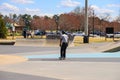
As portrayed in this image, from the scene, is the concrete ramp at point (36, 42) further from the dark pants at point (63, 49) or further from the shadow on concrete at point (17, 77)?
the shadow on concrete at point (17, 77)

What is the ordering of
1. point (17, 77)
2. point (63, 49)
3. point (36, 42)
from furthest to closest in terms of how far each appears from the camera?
point (36, 42)
point (63, 49)
point (17, 77)

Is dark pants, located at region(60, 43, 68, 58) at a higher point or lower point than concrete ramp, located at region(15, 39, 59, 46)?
higher

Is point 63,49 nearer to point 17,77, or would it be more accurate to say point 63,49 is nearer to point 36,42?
point 17,77

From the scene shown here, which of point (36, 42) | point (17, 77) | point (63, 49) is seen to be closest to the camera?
point (17, 77)

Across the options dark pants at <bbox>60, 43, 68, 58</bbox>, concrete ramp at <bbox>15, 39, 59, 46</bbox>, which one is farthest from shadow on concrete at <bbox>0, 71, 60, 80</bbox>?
concrete ramp at <bbox>15, 39, 59, 46</bbox>

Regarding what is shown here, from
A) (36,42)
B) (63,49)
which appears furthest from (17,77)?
(36,42)

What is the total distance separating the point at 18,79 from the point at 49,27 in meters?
110

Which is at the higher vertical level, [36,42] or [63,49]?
[63,49]

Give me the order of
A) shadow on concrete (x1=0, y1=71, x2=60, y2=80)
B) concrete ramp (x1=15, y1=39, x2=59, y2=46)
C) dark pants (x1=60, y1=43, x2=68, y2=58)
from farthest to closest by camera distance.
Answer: concrete ramp (x1=15, y1=39, x2=59, y2=46) < dark pants (x1=60, y1=43, x2=68, y2=58) < shadow on concrete (x1=0, y1=71, x2=60, y2=80)

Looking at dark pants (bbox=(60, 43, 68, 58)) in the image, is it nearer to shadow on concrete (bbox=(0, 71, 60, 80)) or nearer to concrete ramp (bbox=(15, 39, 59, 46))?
shadow on concrete (bbox=(0, 71, 60, 80))

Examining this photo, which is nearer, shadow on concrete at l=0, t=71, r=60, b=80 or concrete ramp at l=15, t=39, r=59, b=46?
shadow on concrete at l=0, t=71, r=60, b=80

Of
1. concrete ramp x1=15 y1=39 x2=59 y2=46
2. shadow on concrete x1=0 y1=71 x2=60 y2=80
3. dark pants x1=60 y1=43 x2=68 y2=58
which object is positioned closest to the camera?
shadow on concrete x1=0 y1=71 x2=60 y2=80

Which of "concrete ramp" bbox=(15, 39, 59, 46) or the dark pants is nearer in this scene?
the dark pants

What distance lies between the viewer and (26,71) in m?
14.9
